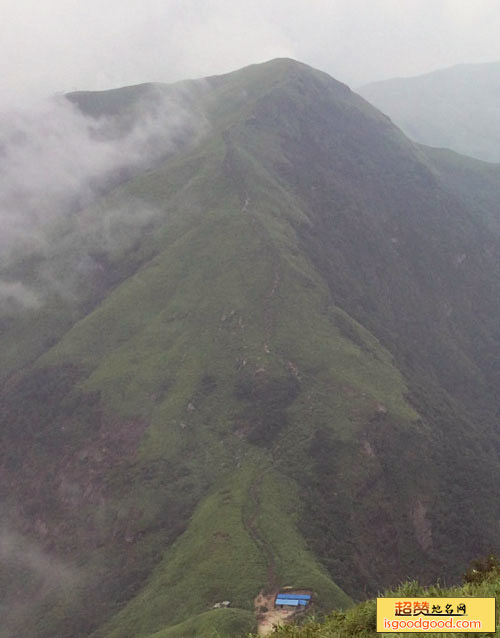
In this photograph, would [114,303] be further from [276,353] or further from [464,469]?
[464,469]

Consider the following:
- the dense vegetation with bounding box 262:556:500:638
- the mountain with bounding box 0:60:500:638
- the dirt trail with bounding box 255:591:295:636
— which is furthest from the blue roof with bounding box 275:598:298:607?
the dense vegetation with bounding box 262:556:500:638

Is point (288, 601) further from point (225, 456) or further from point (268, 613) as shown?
point (225, 456)

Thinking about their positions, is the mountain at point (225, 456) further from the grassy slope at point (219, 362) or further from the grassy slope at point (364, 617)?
the grassy slope at point (364, 617)

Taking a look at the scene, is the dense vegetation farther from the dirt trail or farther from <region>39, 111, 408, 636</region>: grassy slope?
<region>39, 111, 408, 636</region>: grassy slope

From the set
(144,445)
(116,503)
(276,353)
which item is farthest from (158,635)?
(276,353)

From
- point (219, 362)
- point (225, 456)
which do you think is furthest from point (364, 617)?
point (219, 362)
